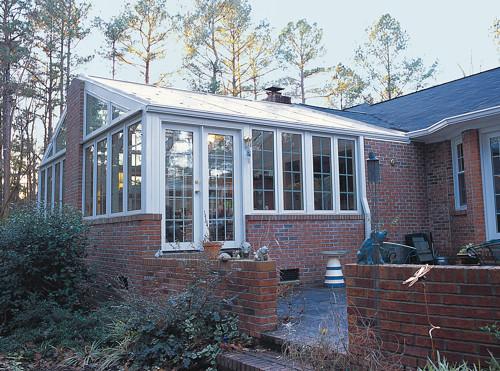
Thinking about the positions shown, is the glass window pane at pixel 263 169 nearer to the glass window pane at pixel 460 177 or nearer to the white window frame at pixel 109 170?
the white window frame at pixel 109 170

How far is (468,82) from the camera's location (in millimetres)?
11492

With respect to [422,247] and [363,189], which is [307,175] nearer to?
[363,189]

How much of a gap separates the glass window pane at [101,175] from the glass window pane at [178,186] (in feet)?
6.19

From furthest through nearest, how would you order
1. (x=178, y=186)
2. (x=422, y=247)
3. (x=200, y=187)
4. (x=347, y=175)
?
(x=422, y=247) → (x=347, y=175) → (x=200, y=187) → (x=178, y=186)

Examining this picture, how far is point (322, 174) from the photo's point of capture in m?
8.44

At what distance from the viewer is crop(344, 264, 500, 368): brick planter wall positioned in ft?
9.30

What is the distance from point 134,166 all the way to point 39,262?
2.00 metres

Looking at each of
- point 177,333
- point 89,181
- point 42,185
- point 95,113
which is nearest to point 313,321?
point 177,333

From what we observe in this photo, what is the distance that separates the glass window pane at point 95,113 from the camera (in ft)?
28.3

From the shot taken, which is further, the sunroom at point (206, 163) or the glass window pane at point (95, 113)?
the glass window pane at point (95, 113)

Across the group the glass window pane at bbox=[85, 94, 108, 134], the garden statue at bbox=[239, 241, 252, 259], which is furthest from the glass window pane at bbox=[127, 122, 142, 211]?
the garden statue at bbox=[239, 241, 252, 259]

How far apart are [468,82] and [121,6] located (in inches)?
618

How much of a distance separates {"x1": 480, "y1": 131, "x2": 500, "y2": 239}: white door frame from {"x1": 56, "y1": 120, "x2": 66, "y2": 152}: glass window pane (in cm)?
872

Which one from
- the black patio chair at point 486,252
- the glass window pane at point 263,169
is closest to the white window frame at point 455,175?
the black patio chair at point 486,252
